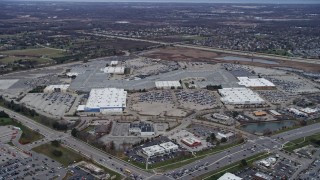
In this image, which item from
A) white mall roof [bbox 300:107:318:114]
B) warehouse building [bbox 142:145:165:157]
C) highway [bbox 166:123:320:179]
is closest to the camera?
highway [bbox 166:123:320:179]

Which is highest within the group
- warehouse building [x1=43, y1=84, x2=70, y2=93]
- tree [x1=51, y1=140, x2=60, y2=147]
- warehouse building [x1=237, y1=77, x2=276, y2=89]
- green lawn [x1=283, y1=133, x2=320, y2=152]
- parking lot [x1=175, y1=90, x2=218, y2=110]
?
warehouse building [x1=237, y1=77, x2=276, y2=89]

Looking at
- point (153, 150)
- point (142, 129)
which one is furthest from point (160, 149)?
point (142, 129)

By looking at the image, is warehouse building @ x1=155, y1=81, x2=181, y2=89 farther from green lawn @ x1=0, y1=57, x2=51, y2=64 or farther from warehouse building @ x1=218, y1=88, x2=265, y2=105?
green lawn @ x1=0, y1=57, x2=51, y2=64

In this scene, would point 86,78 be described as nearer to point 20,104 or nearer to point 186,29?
point 20,104

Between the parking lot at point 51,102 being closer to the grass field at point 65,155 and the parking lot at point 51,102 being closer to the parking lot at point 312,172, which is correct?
the grass field at point 65,155

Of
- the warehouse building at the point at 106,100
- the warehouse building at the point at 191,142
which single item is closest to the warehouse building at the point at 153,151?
the warehouse building at the point at 191,142

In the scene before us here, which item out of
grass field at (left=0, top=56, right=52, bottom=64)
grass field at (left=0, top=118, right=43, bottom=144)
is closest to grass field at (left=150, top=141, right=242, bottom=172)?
grass field at (left=0, top=118, right=43, bottom=144)
